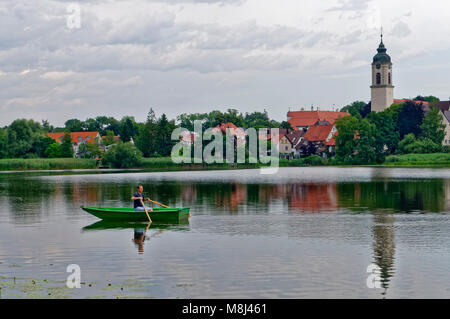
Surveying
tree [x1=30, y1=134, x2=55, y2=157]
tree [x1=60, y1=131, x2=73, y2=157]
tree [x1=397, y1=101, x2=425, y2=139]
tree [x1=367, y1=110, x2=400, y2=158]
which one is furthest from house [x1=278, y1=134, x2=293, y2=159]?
tree [x1=30, y1=134, x2=55, y2=157]

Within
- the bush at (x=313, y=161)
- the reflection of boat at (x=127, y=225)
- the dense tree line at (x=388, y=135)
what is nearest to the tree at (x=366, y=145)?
the dense tree line at (x=388, y=135)

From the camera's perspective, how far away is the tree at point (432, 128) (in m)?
130

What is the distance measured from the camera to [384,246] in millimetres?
22656

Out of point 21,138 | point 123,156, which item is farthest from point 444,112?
point 21,138

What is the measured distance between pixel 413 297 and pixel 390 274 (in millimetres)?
2473

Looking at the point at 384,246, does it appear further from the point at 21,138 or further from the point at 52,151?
the point at 52,151

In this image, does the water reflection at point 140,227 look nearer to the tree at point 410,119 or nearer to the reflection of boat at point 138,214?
the reflection of boat at point 138,214

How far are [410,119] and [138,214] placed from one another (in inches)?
4482

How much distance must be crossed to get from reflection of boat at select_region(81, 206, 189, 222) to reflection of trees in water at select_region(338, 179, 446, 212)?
12.7 m

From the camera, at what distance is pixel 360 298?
15.3 metres

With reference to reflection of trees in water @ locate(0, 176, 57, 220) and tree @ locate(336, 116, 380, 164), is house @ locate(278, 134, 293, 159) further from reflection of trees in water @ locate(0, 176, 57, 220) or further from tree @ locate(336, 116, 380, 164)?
reflection of trees in water @ locate(0, 176, 57, 220)

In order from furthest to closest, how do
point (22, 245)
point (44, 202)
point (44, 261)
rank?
point (44, 202)
point (22, 245)
point (44, 261)
